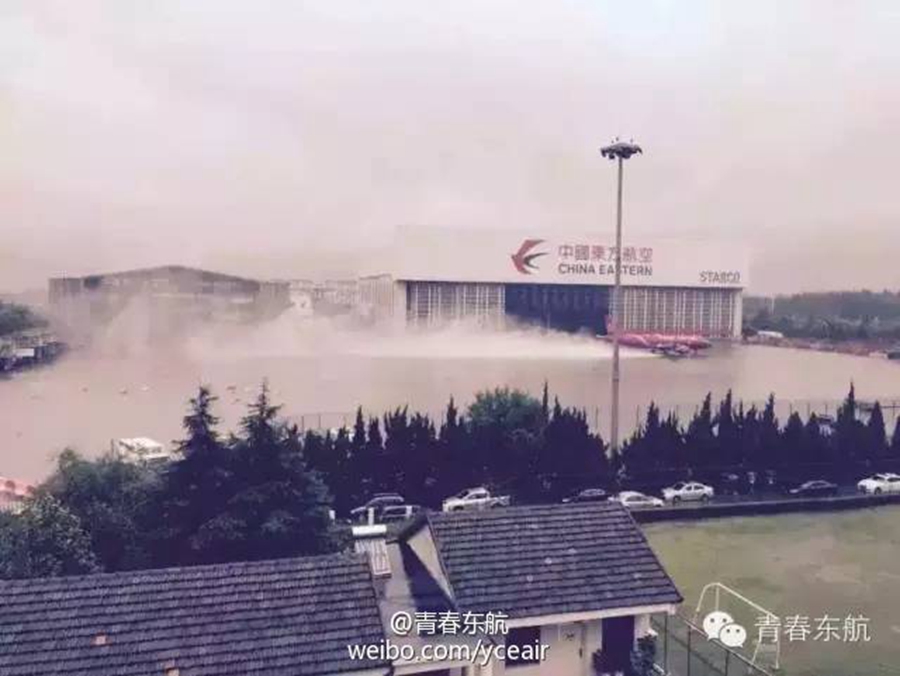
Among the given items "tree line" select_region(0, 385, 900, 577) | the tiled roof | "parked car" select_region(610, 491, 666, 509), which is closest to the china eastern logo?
"tree line" select_region(0, 385, 900, 577)

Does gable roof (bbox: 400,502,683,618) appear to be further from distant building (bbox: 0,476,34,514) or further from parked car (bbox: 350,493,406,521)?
distant building (bbox: 0,476,34,514)

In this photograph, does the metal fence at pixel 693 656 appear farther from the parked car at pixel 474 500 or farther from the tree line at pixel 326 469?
the parked car at pixel 474 500

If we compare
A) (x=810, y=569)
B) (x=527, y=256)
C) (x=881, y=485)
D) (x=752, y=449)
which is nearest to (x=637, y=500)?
(x=752, y=449)

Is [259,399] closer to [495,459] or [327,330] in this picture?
[495,459]

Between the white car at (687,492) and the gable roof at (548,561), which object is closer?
the gable roof at (548,561)

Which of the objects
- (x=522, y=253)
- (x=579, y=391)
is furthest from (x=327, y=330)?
(x=579, y=391)

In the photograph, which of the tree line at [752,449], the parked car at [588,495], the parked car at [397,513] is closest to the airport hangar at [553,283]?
the tree line at [752,449]
